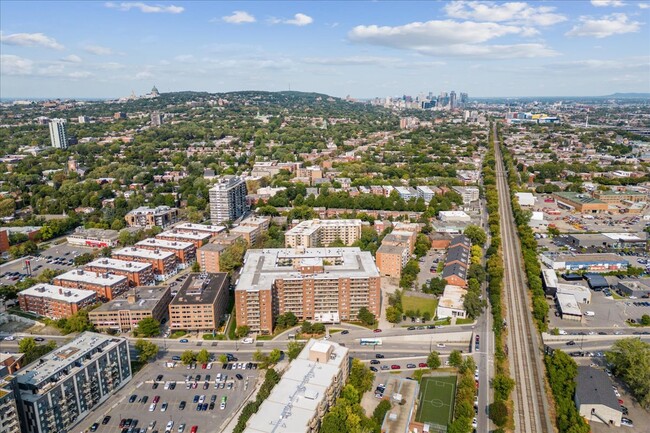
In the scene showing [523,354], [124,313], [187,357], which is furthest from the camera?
[124,313]

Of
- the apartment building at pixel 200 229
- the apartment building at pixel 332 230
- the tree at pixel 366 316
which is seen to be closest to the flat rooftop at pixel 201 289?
the tree at pixel 366 316

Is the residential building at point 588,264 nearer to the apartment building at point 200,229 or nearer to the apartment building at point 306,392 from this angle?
the apartment building at point 306,392

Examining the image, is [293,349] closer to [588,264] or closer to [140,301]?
[140,301]

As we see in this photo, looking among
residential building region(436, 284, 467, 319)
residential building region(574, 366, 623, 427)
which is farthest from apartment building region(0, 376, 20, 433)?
residential building region(574, 366, 623, 427)

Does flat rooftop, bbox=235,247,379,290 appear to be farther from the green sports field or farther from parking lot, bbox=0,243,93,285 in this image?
parking lot, bbox=0,243,93,285

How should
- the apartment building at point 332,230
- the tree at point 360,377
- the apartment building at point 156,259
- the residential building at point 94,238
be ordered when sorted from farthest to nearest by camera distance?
the residential building at point 94,238, the apartment building at point 332,230, the apartment building at point 156,259, the tree at point 360,377

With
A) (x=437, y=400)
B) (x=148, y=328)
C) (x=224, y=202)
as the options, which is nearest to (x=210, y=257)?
(x=148, y=328)
